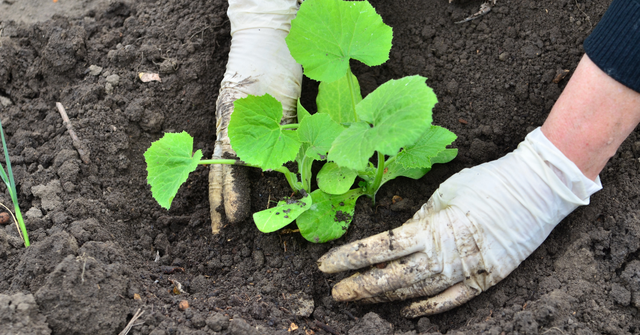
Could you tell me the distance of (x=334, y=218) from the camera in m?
1.82

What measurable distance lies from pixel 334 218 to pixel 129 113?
111cm

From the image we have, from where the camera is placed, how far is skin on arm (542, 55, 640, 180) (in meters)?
1.51

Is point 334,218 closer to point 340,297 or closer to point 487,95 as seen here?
point 340,297

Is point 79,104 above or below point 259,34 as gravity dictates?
below

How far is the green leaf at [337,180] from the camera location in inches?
69.3

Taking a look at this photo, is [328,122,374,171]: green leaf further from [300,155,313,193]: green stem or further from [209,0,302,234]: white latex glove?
[209,0,302,234]: white latex glove

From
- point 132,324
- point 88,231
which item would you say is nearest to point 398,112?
point 132,324

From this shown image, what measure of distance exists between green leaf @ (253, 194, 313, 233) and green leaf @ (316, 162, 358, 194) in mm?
87

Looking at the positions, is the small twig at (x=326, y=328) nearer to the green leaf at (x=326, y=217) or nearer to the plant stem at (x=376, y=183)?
the green leaf at (x=326, y=217)

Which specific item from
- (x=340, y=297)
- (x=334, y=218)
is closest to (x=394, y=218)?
(x=334, y=218)

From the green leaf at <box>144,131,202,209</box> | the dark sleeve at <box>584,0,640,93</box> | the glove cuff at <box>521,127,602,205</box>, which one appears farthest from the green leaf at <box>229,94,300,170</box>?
the dark sleeve at <box>584,0,640,93</box>

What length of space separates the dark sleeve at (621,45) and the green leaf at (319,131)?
950 millimetres

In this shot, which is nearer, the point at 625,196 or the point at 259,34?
the point at 625,196

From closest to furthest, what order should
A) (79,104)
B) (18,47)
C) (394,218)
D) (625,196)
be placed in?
(625,196), (394,218), (79,104), (18,47)
